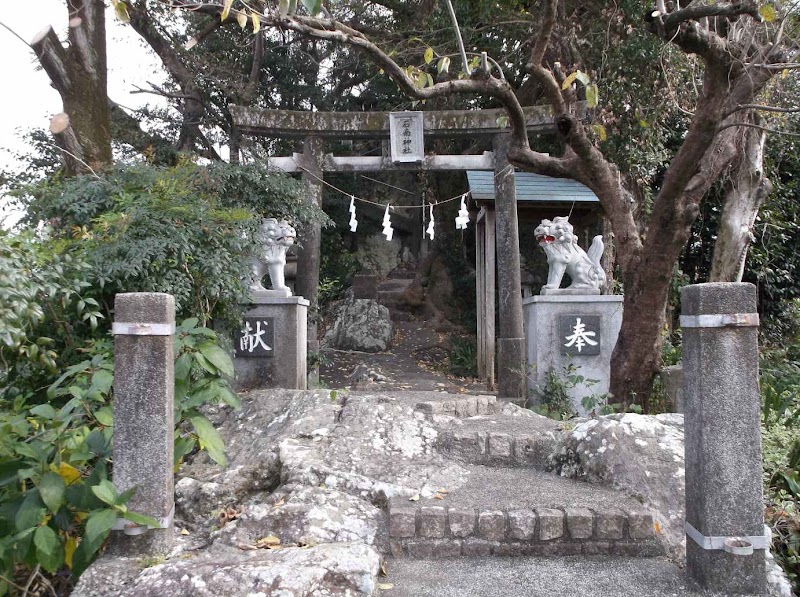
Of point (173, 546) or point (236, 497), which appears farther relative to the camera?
point (236, 497)

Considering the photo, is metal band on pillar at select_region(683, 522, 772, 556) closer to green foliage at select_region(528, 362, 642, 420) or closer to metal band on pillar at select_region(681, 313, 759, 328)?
metal band on pillar at select_region(681, 313, 759, 328)

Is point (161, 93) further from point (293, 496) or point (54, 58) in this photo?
point (293, 496)

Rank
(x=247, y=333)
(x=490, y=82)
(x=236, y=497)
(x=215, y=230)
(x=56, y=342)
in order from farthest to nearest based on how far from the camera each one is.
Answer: (x=247, y=333), (x=215, y=230), (x=490, y=82), (x=56, y=342), (x=236, y=497)

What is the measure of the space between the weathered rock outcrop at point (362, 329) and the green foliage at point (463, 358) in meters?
1.67

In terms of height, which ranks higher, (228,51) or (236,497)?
(228,51)

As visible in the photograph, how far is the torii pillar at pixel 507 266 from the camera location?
7.76 meters

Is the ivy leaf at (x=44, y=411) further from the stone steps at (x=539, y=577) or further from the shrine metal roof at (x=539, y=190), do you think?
the shrine metal roof at (x=539, y=190)

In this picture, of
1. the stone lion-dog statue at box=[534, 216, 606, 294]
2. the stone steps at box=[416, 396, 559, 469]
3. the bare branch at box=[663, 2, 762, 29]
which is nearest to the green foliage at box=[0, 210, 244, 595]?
the stone steps at box=[416, 396, 559, 469]

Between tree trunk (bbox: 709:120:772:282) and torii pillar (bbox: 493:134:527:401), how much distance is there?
10.5 feet

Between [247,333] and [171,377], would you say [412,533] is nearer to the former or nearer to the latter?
[171,377]

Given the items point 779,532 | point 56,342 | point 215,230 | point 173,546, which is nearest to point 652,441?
point 779,532

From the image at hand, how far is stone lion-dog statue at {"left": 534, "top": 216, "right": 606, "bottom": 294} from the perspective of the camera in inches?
270

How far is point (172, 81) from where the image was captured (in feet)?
41.6

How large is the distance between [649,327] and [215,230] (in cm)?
411
